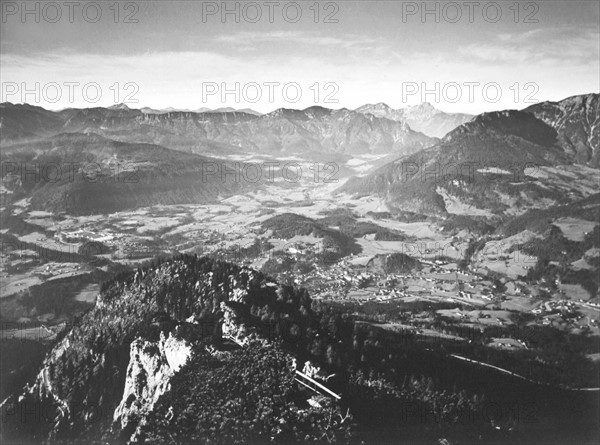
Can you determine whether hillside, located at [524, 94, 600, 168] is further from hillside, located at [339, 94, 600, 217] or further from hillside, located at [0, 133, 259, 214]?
hillside, located at [0, 133, 259, 214]

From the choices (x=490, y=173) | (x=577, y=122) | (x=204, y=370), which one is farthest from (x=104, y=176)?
(x=577, y=122)

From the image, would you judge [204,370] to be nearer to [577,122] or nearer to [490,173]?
[490,173]

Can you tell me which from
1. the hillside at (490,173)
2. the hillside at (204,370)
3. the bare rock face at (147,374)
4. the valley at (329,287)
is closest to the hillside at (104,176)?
the valley at (329,287)

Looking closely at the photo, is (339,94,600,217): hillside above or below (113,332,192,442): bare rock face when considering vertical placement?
above

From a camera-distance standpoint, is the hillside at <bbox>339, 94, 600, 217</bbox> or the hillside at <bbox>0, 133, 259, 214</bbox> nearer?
the hillside at <bbox>339, 94, 600, 217</bbox>

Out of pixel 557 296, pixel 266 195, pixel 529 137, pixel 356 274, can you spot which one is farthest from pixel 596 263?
pixel 529 137

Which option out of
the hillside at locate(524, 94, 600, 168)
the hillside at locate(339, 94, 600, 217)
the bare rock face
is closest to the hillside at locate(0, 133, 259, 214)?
the hillside at locate(339, 94, 600, 217)

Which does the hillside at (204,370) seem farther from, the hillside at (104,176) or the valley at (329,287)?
the hillside at (104,176)

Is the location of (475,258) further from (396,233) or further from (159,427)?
(159,427)

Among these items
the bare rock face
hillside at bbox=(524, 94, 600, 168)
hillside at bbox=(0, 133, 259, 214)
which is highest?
hillside at bbox=(524, 94, 600, 168)
